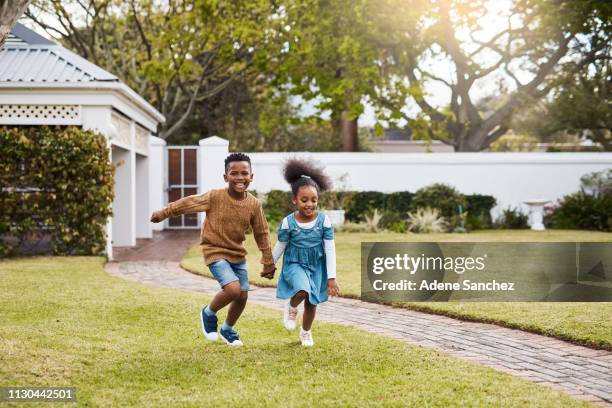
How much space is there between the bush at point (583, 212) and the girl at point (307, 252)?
569 inches

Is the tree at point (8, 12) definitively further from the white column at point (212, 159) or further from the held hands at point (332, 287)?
the white column at point (212, 159)

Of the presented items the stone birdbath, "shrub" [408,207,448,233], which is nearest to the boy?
"shrub" [408,207,448,233]

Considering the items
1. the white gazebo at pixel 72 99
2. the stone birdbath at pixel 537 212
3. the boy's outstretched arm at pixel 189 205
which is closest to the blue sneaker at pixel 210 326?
the boy's outstretched arm at pixel 189 205

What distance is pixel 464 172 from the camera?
20.5m

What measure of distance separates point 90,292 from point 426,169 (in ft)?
43.4

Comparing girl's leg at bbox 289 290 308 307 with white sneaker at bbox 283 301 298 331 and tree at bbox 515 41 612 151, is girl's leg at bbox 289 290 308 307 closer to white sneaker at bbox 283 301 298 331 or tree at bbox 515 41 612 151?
white sneaker at bbox 283 301 298 331

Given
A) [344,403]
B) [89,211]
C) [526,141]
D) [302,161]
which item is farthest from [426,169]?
[526,141]

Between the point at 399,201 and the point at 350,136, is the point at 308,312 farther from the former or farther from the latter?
the point at 350,136

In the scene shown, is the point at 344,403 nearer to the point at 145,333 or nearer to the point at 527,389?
the point at 527,389

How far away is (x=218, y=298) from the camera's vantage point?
582 centimetres

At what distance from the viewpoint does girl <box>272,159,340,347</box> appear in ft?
18.9

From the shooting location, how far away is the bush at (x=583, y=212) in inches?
736

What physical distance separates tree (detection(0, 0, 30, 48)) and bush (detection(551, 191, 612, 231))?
16482mm

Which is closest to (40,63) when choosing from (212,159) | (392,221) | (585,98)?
(212,159)
